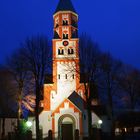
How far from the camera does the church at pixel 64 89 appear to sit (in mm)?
53781

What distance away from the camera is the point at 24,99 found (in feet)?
148

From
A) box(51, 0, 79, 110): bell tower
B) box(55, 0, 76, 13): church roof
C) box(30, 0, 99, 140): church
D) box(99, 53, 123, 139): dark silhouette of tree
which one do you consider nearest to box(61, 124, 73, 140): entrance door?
box(30, 0, 99, 140): church

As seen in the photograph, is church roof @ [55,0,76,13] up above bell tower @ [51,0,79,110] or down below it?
above

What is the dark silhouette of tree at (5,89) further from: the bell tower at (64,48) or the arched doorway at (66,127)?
the bell tower at (64,48)

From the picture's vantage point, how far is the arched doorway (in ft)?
175

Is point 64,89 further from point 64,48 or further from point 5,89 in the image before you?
point 5,89

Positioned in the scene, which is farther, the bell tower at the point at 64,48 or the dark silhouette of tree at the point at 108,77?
the bell tower at the point at 64,48

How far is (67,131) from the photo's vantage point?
176ft

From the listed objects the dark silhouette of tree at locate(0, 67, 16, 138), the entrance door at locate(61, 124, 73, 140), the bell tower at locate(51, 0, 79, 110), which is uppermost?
the bell tower at locate(51, 0, 79, 110)

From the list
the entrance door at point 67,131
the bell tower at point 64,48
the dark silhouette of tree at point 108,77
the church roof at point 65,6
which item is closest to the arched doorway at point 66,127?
the entrance door at point 67,131

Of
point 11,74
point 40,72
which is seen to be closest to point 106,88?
point 40,72

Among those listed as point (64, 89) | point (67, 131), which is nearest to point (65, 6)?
point (64, 89)

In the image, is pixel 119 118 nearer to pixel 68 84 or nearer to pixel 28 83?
pixel 68 84

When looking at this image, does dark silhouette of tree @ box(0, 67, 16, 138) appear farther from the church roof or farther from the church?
the church roof
